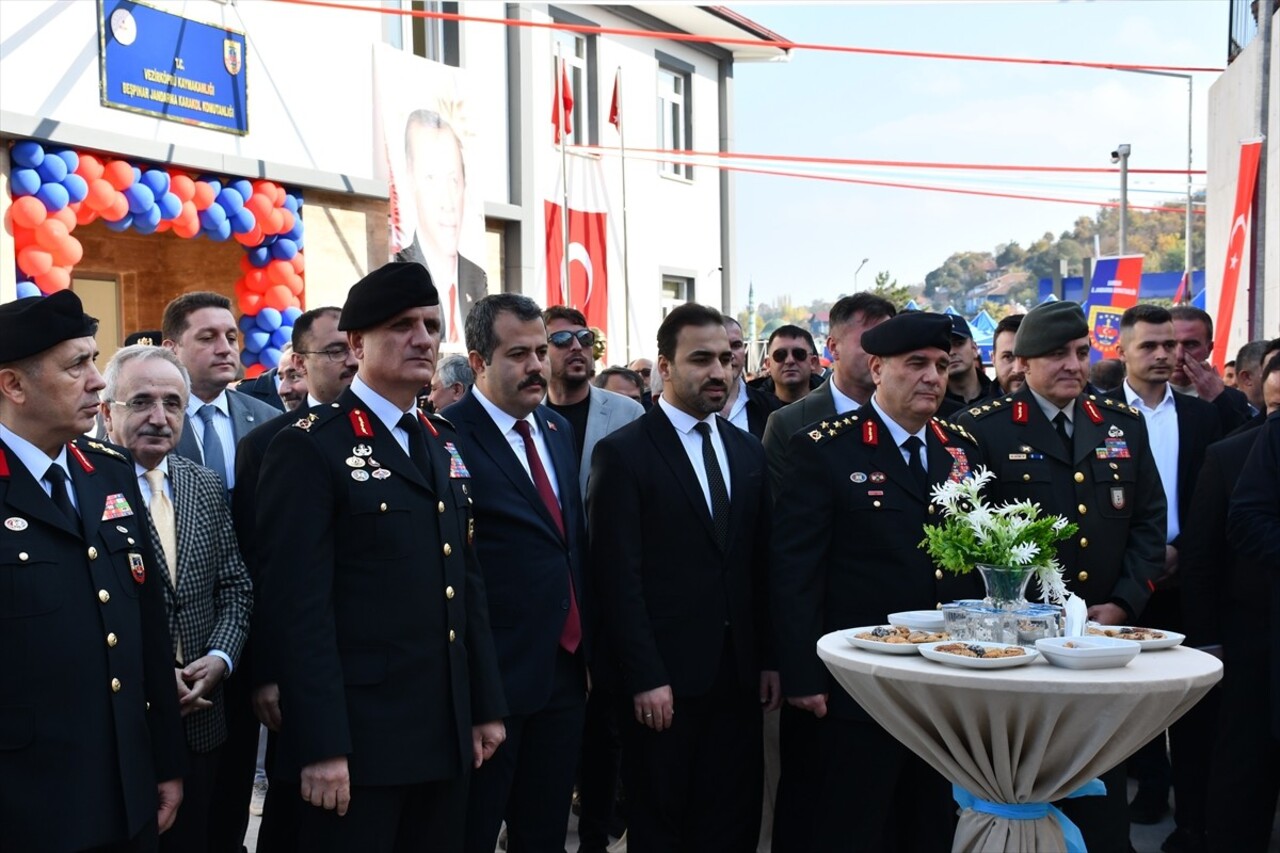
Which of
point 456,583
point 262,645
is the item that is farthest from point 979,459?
point 262,645

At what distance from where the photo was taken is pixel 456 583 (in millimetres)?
3387

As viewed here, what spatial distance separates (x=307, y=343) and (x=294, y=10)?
25.5 feet

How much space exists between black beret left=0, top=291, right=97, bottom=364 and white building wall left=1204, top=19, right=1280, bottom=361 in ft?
28.9

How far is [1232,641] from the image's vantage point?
4.58 m

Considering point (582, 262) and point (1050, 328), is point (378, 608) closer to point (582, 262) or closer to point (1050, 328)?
point (1050, 328)

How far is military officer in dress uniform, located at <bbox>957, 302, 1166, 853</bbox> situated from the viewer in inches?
179

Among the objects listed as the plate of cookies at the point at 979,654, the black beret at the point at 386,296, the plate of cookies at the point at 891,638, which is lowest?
the plate of cookies at the point at 891,638

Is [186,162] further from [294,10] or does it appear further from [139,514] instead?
[139,514]

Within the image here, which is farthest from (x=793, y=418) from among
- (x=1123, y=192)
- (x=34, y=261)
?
(x=1123, y=192)

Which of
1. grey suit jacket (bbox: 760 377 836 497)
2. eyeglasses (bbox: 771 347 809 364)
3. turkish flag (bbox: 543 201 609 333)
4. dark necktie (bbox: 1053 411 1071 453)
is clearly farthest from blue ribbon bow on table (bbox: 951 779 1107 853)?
turkish flag (bbox: 543 201 609 333)

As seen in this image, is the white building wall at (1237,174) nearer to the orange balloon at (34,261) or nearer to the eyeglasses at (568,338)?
the eyeglasses at (568,338)

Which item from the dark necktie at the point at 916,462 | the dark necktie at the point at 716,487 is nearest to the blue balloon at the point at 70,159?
the dark necktie at the point at 716,487

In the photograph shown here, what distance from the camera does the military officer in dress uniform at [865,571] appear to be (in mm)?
4020

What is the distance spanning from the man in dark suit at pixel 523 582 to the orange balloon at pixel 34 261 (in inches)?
234
